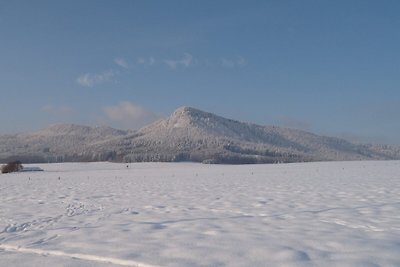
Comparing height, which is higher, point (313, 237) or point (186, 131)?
point (186, 131)

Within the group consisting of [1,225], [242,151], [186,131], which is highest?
[186,131]

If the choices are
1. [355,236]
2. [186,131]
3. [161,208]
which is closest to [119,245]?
[355,236]

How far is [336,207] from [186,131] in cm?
17321

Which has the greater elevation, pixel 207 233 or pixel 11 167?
pixel 11 167

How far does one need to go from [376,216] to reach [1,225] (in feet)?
31.1

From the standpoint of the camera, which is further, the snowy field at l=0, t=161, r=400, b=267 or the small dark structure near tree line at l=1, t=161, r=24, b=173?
the small dark structure near tree line at l=1, t=161, r=24, b=173

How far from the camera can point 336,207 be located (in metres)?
12.0

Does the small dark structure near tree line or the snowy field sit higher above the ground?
the small dark structure near tree line

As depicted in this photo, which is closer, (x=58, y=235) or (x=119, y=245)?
(x=119, y=245)

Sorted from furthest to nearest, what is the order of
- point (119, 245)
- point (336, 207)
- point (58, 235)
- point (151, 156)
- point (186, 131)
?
point (186, 131) < point (151, 156) < point (336, 207) < point (58, 235) < point (119, 245)

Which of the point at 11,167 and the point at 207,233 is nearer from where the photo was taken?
the point at 207,233

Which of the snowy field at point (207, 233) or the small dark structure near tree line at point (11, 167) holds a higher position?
the small dark structure near tree line at point (11, 167)

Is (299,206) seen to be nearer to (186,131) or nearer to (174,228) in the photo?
(174,228)

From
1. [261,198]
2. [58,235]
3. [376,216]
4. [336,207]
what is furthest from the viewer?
[261,198]
